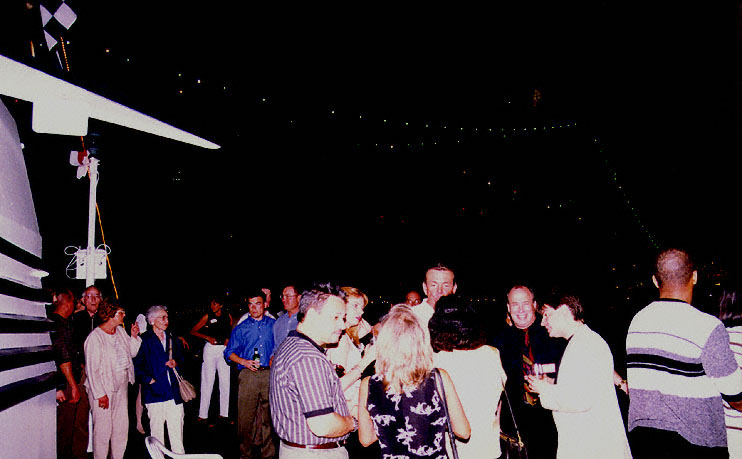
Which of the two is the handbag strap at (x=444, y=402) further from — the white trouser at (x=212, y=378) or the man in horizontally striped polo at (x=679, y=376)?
the white trouser at (x=212, y=378)

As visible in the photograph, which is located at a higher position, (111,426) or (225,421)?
(111,426)

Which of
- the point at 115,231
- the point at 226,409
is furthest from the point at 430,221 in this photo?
the point at 115,231

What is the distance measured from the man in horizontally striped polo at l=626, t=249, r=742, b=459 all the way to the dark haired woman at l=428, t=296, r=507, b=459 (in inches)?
30.8

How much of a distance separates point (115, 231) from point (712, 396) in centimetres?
1236

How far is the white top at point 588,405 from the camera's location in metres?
2.57

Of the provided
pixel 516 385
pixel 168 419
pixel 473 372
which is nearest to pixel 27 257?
pixel 473 372

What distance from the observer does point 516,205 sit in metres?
11.1

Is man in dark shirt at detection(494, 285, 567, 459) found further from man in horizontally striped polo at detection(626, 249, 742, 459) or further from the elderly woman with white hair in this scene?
the elderly woman with white hair

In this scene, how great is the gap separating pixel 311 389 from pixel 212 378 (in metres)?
5.70

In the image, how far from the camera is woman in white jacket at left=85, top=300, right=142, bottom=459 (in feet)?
15.0

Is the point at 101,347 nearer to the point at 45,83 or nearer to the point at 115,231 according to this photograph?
the point at 45,83

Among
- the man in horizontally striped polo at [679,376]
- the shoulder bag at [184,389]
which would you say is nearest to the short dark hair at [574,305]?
the man in horizontally striped polo at [679,376]

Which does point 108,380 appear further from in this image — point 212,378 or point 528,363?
point 528,363

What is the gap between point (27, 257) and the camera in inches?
107
